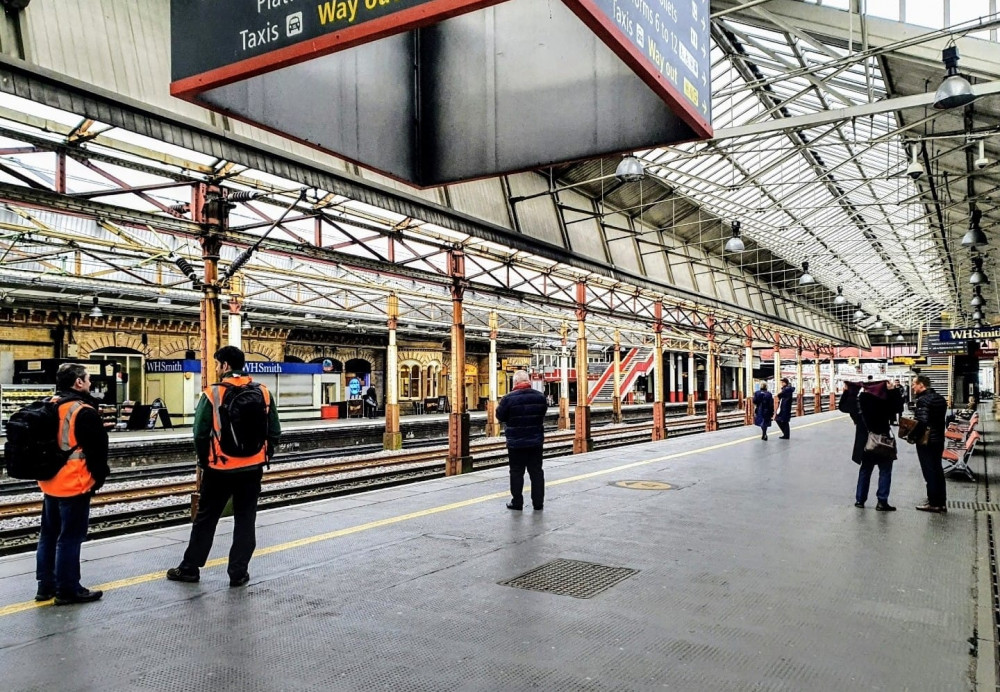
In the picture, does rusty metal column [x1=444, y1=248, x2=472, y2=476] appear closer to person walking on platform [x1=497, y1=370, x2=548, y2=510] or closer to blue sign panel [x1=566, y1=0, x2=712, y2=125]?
person walking on platform [x1=497, y1=370, x2=548, y2=510]

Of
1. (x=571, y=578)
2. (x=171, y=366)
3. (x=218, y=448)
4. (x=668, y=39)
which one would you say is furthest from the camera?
(x=171, y=366)

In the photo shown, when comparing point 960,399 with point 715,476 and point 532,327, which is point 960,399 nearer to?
point 532,327

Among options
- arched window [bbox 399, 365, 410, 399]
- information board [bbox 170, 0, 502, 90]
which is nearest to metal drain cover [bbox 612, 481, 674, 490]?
information board [bbox 170, 0, 502, 90]

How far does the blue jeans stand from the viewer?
25.7 ft

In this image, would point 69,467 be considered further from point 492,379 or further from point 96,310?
point 492,379

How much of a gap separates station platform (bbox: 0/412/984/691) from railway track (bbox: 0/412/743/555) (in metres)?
3.68

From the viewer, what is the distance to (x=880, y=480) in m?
7.93

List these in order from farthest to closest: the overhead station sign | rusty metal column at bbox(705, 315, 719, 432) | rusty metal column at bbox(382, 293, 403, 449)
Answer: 1. rusty metal column at bbox(705, 315, 719, 432)
2. rusty metal column at bbox(382, 293, 403, 449)
3. the overhead station sign

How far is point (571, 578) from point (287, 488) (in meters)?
9.14

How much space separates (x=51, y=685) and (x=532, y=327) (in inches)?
1292

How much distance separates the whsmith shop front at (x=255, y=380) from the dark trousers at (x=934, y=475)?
816 inches

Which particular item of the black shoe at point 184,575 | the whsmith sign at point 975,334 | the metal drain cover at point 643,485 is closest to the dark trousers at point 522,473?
the metal drain cover at point 643,485

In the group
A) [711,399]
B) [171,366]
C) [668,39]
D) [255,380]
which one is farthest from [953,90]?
[171,366]

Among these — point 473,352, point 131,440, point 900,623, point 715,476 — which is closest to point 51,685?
point 900,623
